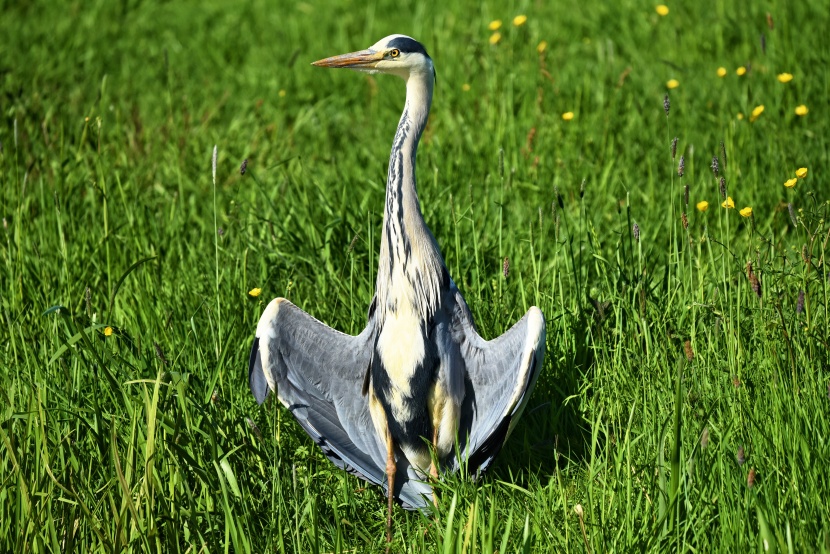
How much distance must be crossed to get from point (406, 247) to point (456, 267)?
0.87 m

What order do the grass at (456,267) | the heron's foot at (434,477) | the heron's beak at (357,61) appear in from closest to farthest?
1. the grass at (456,267)
2. the heron's foot at (434,477)
3. the heron's beak at (357,61)

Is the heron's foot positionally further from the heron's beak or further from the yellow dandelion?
the yellow dandelion

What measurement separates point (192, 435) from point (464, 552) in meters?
1.01

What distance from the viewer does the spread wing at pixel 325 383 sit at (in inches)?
137

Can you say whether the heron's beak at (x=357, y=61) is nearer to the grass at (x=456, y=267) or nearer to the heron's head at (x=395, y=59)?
the heron's head at (x=395, y=59)

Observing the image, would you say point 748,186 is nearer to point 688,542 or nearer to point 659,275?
point 659,275

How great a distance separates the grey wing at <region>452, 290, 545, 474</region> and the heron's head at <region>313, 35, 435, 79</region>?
2.76 ft

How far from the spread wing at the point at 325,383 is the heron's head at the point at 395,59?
2.97 feet

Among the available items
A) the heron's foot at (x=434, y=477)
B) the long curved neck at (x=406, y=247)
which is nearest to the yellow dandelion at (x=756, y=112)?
the long curved neck at (x=406, y=247)

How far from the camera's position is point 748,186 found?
4848mm

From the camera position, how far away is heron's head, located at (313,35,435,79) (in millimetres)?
3561

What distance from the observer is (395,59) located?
3592 millimetres

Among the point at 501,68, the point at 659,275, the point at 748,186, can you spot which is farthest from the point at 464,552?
the point at 501,68

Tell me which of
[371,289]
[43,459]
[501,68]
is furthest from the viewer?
[501,68]
